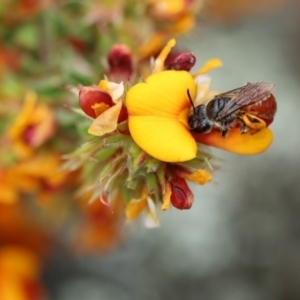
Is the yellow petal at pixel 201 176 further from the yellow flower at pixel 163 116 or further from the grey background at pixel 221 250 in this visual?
the grey background at pixel 221 250

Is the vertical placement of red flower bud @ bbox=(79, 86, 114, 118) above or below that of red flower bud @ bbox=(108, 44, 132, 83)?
above

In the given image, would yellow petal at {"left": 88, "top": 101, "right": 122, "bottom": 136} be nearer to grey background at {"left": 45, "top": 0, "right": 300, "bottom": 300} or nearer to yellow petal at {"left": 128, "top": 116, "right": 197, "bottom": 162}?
yellow petal at {"left": 128, "top": 116, "right": 197, "bottom": 162}

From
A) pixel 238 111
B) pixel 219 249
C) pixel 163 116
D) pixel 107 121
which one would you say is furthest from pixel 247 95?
pixel 219 249

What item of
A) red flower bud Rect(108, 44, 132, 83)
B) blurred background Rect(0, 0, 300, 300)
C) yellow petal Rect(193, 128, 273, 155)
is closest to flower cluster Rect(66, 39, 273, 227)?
yellow petal Rect(193, 128, 273, 155)

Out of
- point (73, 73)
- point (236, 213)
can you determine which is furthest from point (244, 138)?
point (236, 213)

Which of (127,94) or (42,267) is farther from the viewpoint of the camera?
(42,267)

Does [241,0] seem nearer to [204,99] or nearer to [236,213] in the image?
[236,213]

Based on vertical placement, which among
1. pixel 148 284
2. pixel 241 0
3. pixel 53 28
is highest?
pixel 53 28
